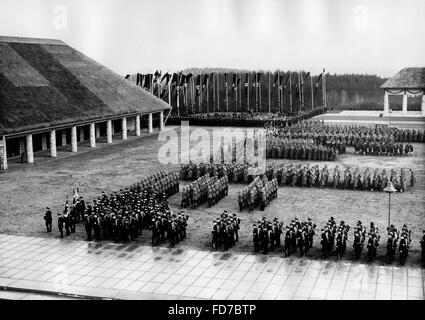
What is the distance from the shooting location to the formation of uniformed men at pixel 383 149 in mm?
33750

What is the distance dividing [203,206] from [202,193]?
0.54 meters

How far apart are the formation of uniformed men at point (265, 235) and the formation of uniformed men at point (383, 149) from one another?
1932 cm

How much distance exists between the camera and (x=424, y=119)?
5456 centimetres

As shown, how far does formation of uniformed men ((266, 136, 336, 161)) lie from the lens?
105 feet

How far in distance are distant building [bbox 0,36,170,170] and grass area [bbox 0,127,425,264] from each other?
2.50 m

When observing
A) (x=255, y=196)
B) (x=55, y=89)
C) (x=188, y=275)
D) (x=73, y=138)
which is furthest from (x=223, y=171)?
(x=55, y=89)

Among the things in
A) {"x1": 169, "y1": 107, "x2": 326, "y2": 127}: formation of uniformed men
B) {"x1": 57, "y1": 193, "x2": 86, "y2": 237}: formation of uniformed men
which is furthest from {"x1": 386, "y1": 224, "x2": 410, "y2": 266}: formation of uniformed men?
{"x1": 169, "y1": 107, "x2": 326, "y2": 127}: formation of uniformed men

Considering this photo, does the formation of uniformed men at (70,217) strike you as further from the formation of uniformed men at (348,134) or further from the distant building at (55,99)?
the formation of uniformed men at (348,134)

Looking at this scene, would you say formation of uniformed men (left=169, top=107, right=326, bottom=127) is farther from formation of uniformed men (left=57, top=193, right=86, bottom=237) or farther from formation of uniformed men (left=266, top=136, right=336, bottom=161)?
formation of uniformed men (left=57, top=193, right=86, bottom=237)

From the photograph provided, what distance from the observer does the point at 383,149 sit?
34.0 metres

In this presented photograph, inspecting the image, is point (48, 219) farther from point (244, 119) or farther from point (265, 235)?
point (244, 119)

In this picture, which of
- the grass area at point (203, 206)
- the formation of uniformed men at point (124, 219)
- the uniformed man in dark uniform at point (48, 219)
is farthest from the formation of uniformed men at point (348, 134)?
the uniformed man in dark uniform at point (48, 219)
